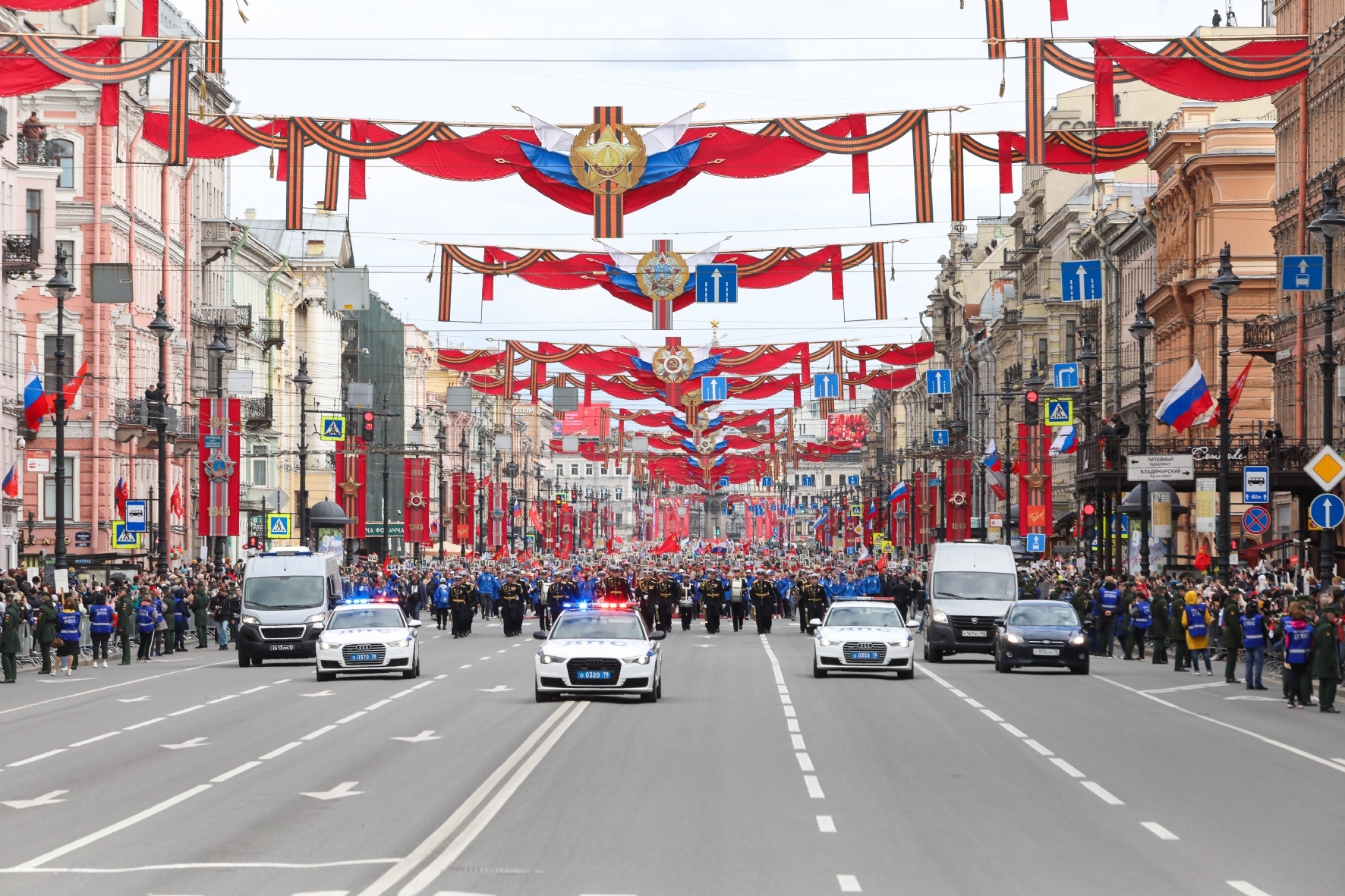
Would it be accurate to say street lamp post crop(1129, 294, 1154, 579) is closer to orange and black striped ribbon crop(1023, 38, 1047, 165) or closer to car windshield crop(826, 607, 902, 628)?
car windshield crop(826, 607, 902, 628)

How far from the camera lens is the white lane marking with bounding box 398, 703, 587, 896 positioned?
40.4 feet

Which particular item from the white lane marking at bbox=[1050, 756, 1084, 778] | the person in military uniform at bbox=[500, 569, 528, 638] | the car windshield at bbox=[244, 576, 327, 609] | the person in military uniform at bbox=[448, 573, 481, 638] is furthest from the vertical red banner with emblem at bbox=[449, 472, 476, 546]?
the white lane marking at bbox=[1050, 756, 1084, 778]

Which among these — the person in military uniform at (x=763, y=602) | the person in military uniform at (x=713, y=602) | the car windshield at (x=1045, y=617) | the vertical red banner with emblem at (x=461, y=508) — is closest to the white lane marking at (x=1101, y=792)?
the car windshield at (x=1045, y=617)

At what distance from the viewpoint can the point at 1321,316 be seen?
48906mm

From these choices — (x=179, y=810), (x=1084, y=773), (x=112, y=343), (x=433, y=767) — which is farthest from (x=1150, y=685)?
(x=112, y=343)

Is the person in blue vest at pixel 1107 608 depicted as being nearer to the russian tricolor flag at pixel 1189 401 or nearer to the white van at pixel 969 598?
the white van at pixel 969 598

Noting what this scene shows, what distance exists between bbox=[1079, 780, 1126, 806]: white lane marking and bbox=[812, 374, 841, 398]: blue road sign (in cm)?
4175

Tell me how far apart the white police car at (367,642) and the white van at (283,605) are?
4.88 m

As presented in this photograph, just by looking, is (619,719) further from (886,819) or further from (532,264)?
(532,264)

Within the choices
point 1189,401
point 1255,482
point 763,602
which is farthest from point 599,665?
point 763,602

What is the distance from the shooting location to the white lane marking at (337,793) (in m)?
16.8

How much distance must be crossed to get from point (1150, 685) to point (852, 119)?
11494mm

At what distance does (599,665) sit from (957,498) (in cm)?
6210

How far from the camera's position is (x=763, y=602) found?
54.9 meters
